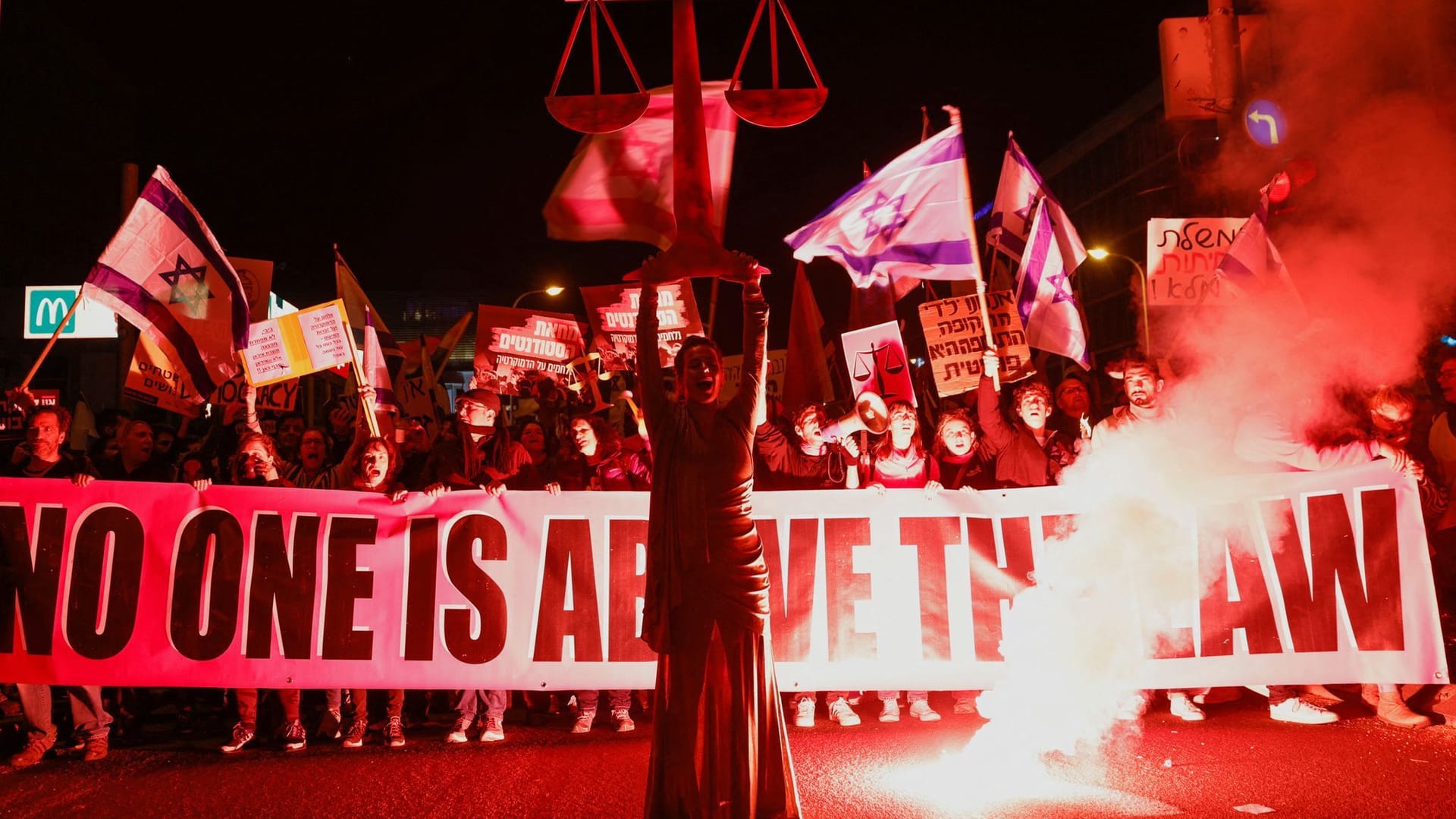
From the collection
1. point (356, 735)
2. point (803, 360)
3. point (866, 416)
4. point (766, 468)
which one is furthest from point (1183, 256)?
point (356, 735)

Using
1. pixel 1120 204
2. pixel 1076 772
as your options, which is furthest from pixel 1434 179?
pixel 1120 204

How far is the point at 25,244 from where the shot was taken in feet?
100

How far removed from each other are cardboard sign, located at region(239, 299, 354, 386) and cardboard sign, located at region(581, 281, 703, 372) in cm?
368

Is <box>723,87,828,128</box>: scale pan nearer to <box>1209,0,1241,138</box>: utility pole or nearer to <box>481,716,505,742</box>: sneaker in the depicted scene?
<box>481,716,505,742</box>: sneaker

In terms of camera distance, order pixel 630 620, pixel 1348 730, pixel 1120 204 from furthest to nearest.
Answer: pixel 1120 204 < pixel 630 620 < pixel 1348 730

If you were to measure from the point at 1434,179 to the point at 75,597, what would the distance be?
10.4 meters

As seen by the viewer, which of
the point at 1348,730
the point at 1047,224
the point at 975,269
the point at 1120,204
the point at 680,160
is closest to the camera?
the point at 680,160

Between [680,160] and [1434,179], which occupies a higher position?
[1434,179]

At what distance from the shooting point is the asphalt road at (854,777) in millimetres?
4926

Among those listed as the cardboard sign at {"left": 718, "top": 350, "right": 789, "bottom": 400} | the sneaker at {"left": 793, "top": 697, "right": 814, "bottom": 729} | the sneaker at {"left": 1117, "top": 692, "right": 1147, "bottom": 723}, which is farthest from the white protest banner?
the sneaker at {"left": 1117, "top": 692, "right": 1147, "bottom": 723}

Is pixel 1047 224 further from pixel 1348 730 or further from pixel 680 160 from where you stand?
pixel 680 160

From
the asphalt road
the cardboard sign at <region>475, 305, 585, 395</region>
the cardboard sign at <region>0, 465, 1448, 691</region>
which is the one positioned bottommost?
the asphalt road

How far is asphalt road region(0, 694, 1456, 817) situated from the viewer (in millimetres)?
4926

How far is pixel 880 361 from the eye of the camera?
958 centimetres
